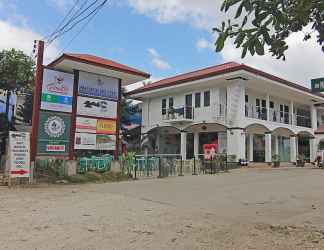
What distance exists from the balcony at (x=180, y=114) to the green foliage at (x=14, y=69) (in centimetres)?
1063

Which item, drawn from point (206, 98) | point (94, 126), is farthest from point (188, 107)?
point (94, 126)

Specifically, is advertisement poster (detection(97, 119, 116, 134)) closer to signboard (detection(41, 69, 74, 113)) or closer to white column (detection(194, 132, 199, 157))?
signboard (detection(41, 69, 74, 113))

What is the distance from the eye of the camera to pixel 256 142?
93.1 ft

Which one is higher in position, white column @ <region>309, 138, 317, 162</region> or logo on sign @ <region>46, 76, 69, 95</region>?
logo on sign @ <region>46, 76, 69, 95</region>

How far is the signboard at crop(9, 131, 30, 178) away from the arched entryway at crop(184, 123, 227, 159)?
14.9 metres

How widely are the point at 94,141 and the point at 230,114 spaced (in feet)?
37.6

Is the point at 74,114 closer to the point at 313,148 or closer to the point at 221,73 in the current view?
the point at 221,73

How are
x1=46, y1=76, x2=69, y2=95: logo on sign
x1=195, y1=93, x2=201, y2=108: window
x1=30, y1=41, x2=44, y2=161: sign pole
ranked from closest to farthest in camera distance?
x1=30, y1=41, x2=44, y2=161: sign pole, x1=46, y1=76, x2=69, y2=95: logo on sign, x1=195, y1=93, x2=201, y2=108: window

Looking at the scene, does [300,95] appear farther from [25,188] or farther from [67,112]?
[25,188]

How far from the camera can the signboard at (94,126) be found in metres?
15.7

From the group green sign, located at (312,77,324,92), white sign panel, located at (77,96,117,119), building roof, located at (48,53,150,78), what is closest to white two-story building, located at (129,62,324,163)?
building roof, located at (48,53,150,78)

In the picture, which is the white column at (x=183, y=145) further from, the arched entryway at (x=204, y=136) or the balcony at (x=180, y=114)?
the balcony at (x=180, y=114)

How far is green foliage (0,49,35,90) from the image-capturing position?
22.1 meters

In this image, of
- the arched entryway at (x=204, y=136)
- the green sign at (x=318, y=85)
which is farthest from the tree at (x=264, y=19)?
the arched entryway at (x=204, y=136)
